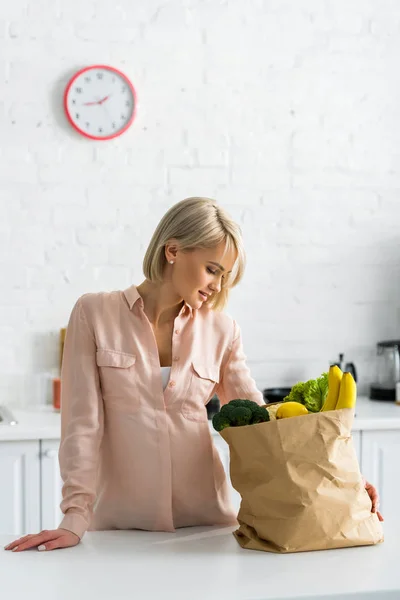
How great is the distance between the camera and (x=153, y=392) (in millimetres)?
1642

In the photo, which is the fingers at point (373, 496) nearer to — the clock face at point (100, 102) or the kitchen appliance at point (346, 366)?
the kitchen appliance at point (346, 366)

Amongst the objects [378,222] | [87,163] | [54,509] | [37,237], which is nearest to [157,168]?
[87,163]

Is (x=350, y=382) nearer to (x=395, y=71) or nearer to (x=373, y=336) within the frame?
(x=373, y=336)

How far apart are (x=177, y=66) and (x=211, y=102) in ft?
0.67

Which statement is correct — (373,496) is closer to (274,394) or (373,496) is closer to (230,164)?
(274,394)

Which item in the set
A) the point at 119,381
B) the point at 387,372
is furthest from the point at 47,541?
the point at 387,372

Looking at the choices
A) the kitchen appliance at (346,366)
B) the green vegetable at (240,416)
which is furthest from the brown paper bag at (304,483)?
the kitchen appliance at (346,366)

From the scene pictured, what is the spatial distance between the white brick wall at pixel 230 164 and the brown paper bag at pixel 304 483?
1.96 meters

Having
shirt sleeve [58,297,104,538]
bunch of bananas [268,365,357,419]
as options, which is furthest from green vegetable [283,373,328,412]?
shirt sleeve [58,297,104,538]

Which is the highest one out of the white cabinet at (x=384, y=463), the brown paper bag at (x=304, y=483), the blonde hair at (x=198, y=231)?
the blonde hair at (x=198, y=231)

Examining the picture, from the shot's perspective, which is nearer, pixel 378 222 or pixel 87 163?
pixel 87 163

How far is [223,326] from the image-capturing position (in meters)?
1.75

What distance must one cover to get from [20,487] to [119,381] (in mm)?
1278

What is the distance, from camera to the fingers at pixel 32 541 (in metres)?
1.40
